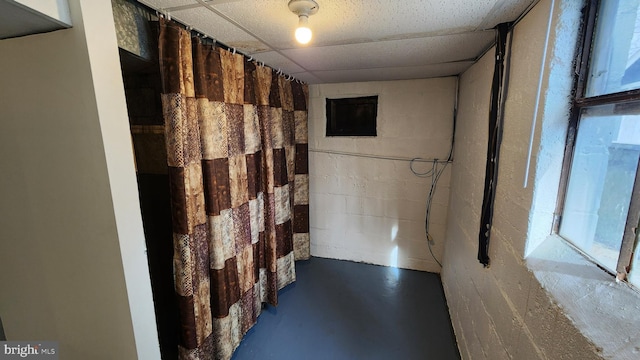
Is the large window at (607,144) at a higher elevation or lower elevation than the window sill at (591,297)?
higher

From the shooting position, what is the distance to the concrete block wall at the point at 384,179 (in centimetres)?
257

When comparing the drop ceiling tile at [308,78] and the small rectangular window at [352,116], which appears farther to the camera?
the small rectangular window at [352,116]

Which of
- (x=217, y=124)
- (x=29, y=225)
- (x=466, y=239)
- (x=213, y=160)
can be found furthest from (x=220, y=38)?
(x=466, y=239)

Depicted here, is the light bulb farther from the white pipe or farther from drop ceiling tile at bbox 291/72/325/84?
drop ceiling tile at bbox 291/72/325/84

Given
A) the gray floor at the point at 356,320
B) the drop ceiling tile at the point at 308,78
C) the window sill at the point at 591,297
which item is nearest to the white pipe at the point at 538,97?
the window sill at the point at 591,297

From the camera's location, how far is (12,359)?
Answer: 1.12m

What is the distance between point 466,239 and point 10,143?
2530mm

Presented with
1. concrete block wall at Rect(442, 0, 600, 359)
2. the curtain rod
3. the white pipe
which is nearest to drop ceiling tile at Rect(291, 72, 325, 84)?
the curtain rod

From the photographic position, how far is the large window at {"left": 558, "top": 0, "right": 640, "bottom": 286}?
2.27 ft

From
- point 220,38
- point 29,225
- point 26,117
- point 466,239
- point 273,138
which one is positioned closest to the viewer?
point 26,117

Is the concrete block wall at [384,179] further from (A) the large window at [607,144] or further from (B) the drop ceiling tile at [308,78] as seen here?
(A) the large window at [607,144]

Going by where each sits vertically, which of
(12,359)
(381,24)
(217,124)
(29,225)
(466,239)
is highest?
(381,24)

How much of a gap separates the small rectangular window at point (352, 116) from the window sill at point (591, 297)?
6.71 ft

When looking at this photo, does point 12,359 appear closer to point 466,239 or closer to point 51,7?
point 51,7
